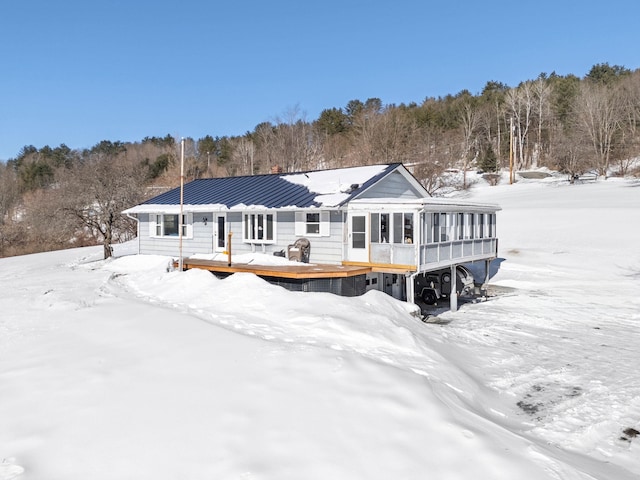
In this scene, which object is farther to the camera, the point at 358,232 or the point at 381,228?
the point at 358,232

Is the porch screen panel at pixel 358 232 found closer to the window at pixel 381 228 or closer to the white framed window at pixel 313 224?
the window at pixel 381 228

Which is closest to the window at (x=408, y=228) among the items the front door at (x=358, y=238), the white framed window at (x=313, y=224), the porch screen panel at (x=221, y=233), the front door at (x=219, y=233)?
→ the front door at (x=358, y=238)

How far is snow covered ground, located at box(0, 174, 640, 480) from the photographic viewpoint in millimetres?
5492

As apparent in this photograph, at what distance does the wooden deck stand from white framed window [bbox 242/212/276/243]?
76.6 inches

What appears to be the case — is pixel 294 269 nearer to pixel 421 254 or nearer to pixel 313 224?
pixel 313 224

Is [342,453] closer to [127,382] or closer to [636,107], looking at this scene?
[127,382]

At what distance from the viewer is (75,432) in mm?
5863

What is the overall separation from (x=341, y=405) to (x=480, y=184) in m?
57.8

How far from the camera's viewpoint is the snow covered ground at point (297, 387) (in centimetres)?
549

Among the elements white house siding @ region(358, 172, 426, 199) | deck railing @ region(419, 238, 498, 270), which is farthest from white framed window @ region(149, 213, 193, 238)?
deck railing @ region(419, 238, 498, 270)

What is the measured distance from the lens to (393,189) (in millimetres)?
20250

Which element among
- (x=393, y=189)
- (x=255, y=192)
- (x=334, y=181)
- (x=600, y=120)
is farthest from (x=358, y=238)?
(x=600, y=120)

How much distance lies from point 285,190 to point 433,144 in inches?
1701

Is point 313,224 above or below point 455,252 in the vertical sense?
above
